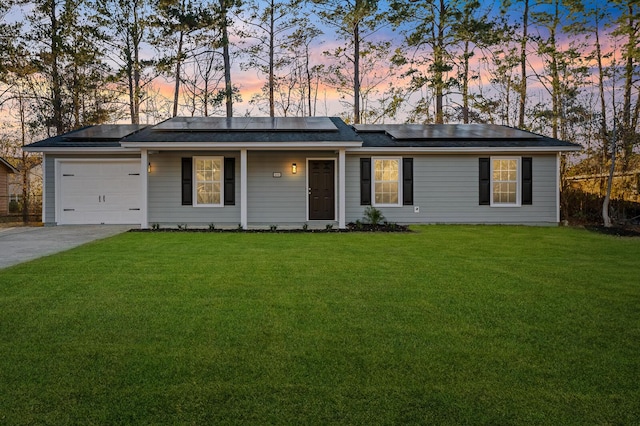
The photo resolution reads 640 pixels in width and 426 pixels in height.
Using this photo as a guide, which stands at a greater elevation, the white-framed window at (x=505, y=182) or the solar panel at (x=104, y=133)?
the solar panel at (x=104, y=133)

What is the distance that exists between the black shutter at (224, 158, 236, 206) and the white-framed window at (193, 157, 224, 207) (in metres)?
0.12

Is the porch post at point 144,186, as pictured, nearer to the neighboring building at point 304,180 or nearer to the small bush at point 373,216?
the neighboring building at point 304,180

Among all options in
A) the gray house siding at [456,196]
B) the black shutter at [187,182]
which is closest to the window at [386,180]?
the gray house siding at [456,196]

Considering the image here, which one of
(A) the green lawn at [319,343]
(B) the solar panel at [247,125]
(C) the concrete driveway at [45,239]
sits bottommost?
(A) the green lawn at [319,343]

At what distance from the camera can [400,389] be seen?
241 centimetres

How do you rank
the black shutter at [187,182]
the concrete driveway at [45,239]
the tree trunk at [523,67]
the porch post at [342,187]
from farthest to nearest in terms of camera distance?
the tree trunk at [523,67] → the black shutter at [187,182] → the porch post at [342,187] → the concrete driveway at [45,239]

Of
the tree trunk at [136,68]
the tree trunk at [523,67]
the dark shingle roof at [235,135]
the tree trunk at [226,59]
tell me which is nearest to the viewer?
the dark shingle roof at [235,135]

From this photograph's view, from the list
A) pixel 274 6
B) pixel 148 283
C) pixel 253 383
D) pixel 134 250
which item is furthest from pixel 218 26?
pixel 253 383

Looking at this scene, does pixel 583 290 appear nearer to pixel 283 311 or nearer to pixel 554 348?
pixel 554 348

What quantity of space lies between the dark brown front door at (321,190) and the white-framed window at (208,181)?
2.60m

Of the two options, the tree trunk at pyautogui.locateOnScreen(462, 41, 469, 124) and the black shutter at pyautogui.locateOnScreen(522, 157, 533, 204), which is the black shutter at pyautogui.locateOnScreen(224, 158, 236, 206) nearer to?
the black shutter at pyautogui.locateOnScreen(522, 157, 533, 204)

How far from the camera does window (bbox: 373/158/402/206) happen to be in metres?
12.7

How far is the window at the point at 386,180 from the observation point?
12664 mm

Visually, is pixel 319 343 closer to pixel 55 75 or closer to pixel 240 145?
pixel 240 145
